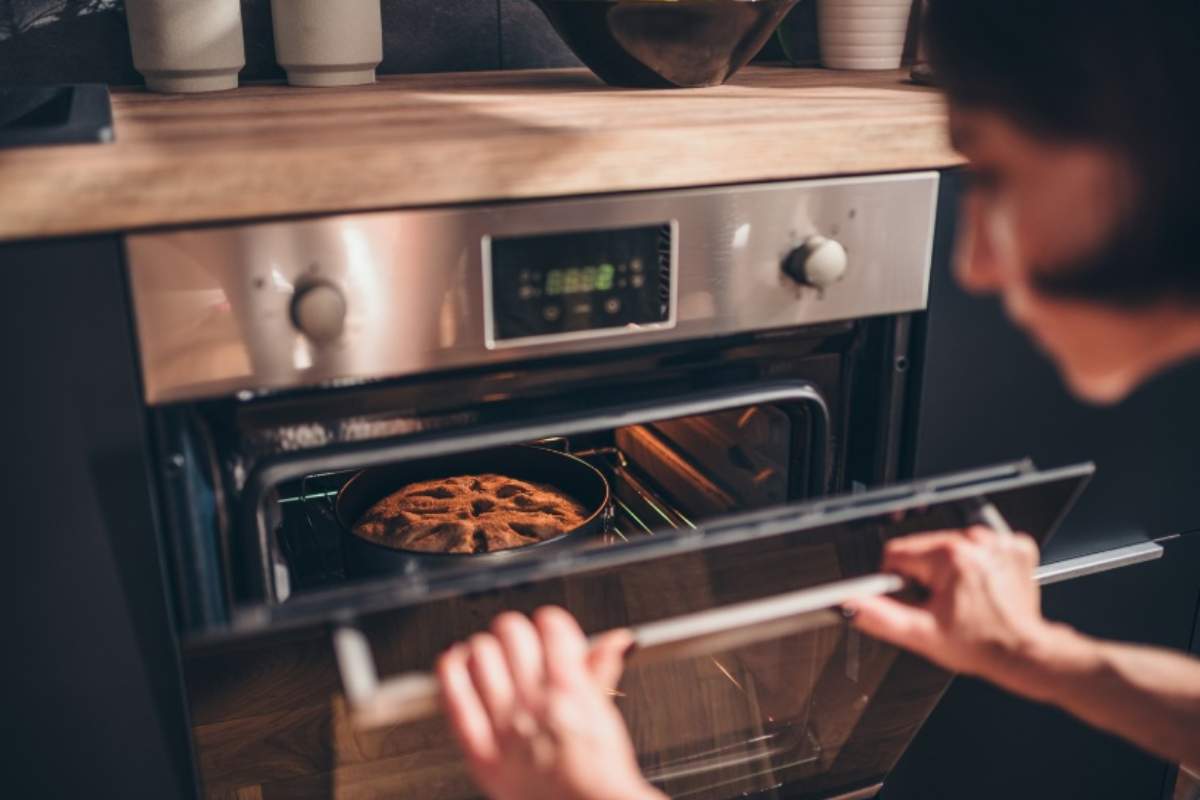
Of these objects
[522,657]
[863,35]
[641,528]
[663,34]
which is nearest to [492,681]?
[522,657]

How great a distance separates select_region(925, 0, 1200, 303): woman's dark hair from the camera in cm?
47

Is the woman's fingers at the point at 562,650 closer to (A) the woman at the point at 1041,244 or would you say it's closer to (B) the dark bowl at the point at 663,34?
(A) the woman at the point at 1041,244

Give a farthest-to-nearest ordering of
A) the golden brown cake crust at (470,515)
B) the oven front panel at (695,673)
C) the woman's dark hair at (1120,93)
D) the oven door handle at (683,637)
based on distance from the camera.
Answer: the golden brown cake crust at (470,515), the oven front panel at (695,673), the oven door handle at (683,637), the woman's dark hair at (1120,93)

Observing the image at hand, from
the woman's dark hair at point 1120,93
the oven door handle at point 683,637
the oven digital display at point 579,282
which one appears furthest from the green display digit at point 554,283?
the woman's dark hair at point 1120,93

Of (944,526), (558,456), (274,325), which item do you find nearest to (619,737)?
(944,526)

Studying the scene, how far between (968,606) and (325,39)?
2.71ft

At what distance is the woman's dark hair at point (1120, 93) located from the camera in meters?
0.47

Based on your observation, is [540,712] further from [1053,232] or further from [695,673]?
[1053,232]

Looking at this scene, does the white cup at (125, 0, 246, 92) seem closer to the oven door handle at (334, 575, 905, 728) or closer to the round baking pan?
the round baking pan

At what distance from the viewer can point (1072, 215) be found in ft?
1.70

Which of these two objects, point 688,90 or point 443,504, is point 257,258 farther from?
point 688,90

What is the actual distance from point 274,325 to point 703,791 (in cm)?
58

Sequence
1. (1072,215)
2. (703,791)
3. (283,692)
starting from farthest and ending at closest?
(703,791), (283,692), (1072,215)

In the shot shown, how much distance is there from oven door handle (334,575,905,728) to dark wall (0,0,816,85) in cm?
81
